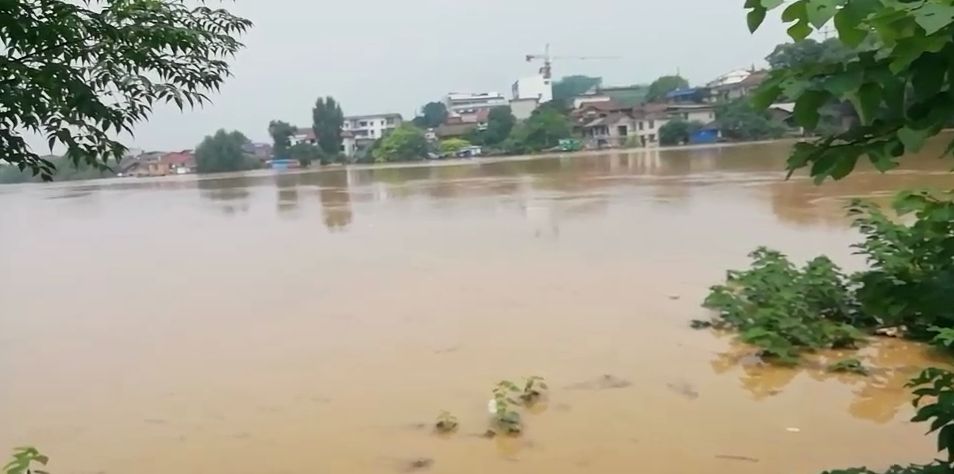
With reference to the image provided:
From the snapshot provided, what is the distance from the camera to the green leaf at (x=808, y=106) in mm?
937

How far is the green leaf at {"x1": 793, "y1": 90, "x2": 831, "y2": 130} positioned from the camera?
36.9 inches

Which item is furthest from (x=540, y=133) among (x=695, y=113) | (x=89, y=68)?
(x=89, y=68)

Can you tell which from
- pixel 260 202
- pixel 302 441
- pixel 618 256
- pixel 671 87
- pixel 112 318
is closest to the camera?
pixel 302 441

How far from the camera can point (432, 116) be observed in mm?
51531

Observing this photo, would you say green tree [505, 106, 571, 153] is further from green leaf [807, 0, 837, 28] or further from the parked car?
green leaf [807, 0, 837, 28]

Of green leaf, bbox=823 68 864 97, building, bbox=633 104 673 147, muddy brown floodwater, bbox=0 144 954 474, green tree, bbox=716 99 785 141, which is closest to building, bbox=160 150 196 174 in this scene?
building, bbox=633 104 673 147

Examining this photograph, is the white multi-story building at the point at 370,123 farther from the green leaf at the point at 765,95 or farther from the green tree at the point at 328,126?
the green leaf at the point at 765,95

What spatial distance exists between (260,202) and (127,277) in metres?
9.55

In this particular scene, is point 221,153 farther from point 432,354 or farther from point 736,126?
point 432,354

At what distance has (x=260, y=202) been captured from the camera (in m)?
18.5

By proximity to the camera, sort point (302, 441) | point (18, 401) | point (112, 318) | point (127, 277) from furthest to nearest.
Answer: point (127, 277) < point (112, 318) < point (18, 401) < point (302, 441)

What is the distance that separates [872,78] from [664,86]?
4438cm

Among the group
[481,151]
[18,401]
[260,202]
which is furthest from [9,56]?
[481,151]

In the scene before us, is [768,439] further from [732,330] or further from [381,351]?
[381,351]
